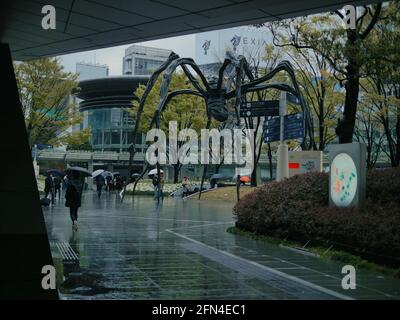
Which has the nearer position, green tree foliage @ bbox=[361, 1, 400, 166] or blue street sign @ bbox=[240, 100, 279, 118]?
green tree foliage @ bbox=[361, 1, 400, 166]

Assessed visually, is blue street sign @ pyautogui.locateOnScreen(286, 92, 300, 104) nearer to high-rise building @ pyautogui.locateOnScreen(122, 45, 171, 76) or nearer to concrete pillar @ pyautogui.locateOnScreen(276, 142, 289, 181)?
concrete pillar @ pyautogui.locateOnScreen(276, 142, 289, 181)

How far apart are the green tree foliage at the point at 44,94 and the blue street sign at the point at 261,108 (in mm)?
14352

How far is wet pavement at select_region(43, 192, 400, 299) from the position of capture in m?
6.80

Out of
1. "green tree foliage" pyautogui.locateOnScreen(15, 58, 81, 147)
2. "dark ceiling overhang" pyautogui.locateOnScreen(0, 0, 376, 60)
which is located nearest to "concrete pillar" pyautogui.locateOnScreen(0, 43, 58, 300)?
"dark ceiling overhang" pyautogui.locateOnScreen(0, 0, 376, 60)

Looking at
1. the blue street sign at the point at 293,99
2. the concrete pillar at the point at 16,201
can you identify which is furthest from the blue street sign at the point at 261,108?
the concrete pillar at the point at 16,201

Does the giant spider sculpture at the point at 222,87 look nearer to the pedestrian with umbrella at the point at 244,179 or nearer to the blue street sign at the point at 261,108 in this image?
the blue street sign at the point at 261,108

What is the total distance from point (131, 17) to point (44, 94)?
22.2 meters

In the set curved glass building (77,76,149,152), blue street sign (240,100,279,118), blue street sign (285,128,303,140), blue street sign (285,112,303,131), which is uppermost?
curved glass building (77,76,149,152)

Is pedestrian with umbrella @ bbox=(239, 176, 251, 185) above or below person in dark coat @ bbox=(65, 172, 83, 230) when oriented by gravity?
below

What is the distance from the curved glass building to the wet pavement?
5904cm

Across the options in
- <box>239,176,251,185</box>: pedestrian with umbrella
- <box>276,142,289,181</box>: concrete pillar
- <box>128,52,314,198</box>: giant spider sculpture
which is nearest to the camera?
<box>276,142,289,181</box>: concrete pillar

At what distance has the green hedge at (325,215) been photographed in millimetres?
9117
